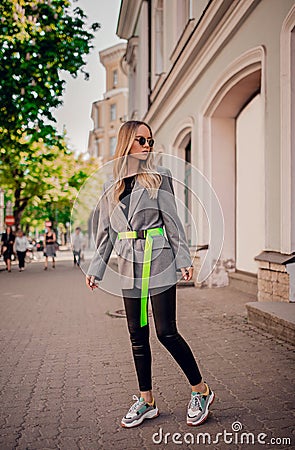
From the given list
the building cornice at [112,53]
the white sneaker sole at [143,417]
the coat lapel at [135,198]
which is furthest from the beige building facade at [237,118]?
the building cornice at [112,53]

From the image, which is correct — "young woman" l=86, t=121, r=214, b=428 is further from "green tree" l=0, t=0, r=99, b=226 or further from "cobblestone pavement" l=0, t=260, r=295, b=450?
"green tree" l=0, t=0, r=99, b=226

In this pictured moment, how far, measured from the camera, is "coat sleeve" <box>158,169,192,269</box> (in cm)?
383

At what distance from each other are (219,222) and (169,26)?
1446cm

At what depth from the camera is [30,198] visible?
111ft

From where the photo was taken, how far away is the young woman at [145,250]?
12.4 feet

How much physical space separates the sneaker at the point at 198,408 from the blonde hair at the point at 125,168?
4.78 ft

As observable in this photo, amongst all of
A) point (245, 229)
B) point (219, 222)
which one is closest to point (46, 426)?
point (219, 222)

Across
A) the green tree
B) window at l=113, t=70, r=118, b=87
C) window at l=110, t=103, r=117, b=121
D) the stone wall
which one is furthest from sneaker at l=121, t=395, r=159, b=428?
window at l=110, t=103, r=117, b=121

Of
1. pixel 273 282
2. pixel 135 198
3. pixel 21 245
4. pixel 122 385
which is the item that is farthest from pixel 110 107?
pixel 135 198

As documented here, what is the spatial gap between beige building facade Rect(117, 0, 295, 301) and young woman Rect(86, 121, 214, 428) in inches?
28.4

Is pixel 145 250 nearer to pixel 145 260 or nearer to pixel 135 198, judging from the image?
pixel 145 260

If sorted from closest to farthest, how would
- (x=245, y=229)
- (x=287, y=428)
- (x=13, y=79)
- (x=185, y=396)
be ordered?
(x=287, y=428) → (x=185, y=396) → (x=245, y=229) → (x=13, y=79)

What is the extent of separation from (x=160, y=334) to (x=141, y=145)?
52.6 inches

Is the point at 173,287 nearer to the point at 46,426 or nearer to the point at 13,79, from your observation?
the point at 46,426
